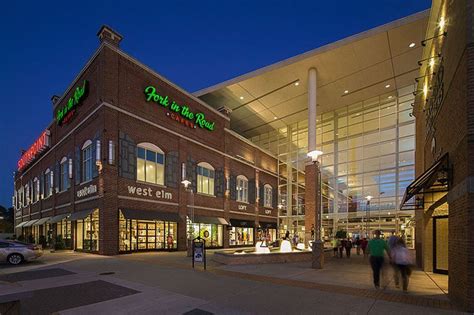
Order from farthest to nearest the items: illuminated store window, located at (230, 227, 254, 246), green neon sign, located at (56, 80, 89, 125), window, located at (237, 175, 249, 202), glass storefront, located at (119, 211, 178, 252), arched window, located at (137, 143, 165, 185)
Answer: window, located at (237, 175, 249, 202) < illuminated store window, located at (230, 227, 254, 246) < arched window, located at (137, 143, 165, 185) < green neon sign, located at (56, 80, 89, 125) < glass storefront, located at (119, 211, 178, 252)

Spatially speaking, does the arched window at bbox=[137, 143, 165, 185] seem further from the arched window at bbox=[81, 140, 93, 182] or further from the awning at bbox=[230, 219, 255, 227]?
the awning at bbox=[230, 219, 255, 227]

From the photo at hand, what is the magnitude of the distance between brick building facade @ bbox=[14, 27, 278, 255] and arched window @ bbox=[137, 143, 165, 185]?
75 mm

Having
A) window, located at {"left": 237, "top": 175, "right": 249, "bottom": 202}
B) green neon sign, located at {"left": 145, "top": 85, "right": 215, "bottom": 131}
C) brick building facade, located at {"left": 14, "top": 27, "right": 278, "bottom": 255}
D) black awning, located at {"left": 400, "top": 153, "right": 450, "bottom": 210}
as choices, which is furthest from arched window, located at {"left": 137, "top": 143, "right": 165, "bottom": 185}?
black awning, located at {"left": 400, "top": 153, "right": 450, "bottom": 210}

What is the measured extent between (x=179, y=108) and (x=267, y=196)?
1918 cm

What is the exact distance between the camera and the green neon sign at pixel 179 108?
2444 cm

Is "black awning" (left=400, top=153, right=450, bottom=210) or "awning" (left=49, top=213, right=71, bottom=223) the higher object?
"black awning" (left=400, top=153, right=450, bottom=210)

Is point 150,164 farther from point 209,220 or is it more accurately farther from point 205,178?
point 209,220

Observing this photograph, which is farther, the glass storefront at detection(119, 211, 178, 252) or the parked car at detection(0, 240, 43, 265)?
the glass storefront at detection(119, 211, 178, 252)

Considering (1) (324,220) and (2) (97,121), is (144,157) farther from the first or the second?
(1) (324,220)

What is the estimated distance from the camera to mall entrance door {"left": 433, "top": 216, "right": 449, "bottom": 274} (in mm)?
13172

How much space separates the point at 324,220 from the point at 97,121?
25151 millimetres

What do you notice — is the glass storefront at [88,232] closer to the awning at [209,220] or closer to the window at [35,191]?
the awning at [209,220]

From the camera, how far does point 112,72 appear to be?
21.9 metres

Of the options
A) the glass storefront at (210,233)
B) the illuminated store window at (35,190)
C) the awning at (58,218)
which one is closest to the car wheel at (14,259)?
the awning at (58,218)
